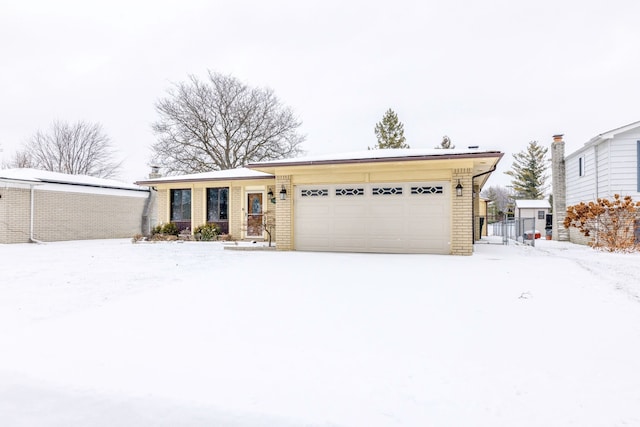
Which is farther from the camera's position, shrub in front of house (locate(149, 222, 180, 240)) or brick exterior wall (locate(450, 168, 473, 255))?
shrub in front of house (locate(149, 222, 180, 240))

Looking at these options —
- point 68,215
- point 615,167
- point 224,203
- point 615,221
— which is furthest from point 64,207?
point 615,167

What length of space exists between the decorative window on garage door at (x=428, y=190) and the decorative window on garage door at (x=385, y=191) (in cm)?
43

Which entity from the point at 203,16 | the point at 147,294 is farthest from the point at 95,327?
the point at 203,16

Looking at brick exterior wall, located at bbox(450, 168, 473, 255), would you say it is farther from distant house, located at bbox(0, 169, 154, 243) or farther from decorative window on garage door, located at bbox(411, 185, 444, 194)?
distant house, located at bbox(0, 169, 154, 243)

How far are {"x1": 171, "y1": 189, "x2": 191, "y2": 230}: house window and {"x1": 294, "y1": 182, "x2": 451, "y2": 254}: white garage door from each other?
721 centimetres

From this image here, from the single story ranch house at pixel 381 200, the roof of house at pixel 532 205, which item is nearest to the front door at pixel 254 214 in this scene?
the single story ranch house at pixel 381 200

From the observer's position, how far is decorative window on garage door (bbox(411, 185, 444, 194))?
1031cm

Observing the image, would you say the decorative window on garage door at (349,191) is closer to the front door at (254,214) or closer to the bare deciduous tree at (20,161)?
the front door at (254,214)

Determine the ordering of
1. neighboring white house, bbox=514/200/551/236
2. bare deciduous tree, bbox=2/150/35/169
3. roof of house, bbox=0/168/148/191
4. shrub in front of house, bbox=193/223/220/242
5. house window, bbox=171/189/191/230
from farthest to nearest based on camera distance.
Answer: bare deciduous tree, bbox=2/150/35/169, neighboring white house, bbox=514/200/551/236, house window, bbox=171/189/191/230, shrub in front of house, bbox=193/223/220/242, roof of house, bbox=0/168/148/191

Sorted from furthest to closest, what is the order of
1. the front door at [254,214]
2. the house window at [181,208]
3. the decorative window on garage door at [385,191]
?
1. the house window at [181,208]
2. the front door at [254,214]
3. the decorative window on garage door at [385,191]

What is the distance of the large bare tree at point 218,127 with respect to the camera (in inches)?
1006

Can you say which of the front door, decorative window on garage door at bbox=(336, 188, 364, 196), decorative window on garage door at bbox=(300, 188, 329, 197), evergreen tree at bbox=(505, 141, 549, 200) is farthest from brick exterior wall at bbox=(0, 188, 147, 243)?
evergreen tree at bbox=(505, 141, 549, 200)

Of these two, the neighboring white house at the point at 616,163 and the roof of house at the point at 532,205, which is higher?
the neighboring white house at the point at 616,163

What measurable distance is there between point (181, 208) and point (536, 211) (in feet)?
76.6
